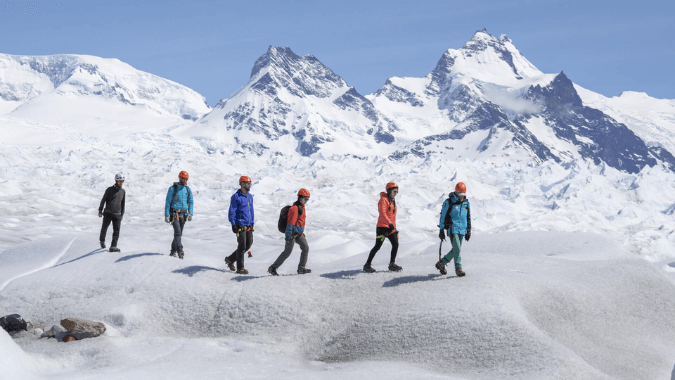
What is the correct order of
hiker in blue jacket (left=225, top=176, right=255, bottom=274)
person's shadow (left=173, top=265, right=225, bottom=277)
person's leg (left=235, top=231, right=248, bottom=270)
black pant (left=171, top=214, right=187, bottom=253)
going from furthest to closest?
black pant (left=171, top=214, right=187, bottom=253) < person's shadow (left=173, top=265, right=225, bottom=277) < person's leg (left=235, top=231, right=248, bottom=270) < hiker in blue jacket (left=225, top=176, right=255, bottom=274)

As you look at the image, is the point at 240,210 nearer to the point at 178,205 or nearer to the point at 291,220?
the point at 291,220

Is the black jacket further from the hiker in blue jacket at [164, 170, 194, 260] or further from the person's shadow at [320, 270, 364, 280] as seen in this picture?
the person's shadow at [320, 270, 364, 280]

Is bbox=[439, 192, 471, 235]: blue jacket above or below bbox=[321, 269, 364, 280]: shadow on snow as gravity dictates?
above

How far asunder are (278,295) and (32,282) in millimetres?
5855

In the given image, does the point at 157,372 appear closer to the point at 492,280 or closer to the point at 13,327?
the point at 13,327

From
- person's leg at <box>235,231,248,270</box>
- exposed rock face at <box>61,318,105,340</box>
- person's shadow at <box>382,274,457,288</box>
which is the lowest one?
exposed rock face at <box>61,318,105,340</box>

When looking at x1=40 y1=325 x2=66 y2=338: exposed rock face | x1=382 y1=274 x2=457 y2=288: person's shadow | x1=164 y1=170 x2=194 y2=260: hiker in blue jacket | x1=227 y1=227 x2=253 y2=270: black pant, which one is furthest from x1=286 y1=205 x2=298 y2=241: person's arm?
x1=40 y1=325 x2=66 y2=338: exposed rock face

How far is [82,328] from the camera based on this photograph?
950 centimetres

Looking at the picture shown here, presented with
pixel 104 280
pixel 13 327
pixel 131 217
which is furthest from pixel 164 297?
pixel 131 217

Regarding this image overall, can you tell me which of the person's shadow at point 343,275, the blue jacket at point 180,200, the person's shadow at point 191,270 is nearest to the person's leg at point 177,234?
the blue jacket at point 180,200

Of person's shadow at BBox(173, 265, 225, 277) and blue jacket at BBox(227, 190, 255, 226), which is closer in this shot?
blue jacket at BBox(227, 190, 255, 226)

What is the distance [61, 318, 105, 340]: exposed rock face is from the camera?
9438mm

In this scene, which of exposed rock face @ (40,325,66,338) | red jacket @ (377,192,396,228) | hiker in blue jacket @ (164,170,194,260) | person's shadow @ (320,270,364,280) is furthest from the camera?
hiker in blue jacket @ (164,170,194,260)

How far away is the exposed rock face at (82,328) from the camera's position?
944 cm
